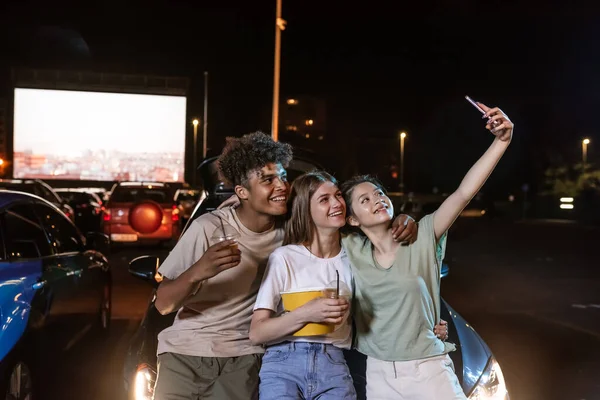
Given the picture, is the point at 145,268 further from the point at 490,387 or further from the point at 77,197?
the point at 77,197

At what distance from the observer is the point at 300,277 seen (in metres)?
3.04

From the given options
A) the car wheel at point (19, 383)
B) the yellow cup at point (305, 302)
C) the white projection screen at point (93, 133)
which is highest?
the white projection screen at point (93, 133)

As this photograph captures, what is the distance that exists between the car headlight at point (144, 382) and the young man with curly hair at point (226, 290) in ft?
1.62

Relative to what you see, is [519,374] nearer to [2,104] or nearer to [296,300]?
[296,300]

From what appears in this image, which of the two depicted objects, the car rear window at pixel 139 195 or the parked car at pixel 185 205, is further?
the parked car at pixel 185 205

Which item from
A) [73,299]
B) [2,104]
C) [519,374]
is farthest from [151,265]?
[2,104]

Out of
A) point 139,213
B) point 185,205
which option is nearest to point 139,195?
point 185,205

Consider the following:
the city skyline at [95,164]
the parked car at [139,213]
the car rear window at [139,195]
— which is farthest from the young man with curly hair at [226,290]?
the city skyline at [95,164]

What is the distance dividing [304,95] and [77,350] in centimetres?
5749

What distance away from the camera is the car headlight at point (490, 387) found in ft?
11.8

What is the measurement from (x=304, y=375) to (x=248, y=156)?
107 cm

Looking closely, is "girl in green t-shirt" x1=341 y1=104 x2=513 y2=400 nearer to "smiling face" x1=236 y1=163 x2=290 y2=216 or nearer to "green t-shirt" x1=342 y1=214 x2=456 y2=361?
"green t-shirt" x1=342 y1=214 x2=456 y2=361

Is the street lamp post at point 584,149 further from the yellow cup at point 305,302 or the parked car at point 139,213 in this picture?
the yellow cup at point 305,302

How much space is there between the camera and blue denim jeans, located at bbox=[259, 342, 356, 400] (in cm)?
289
